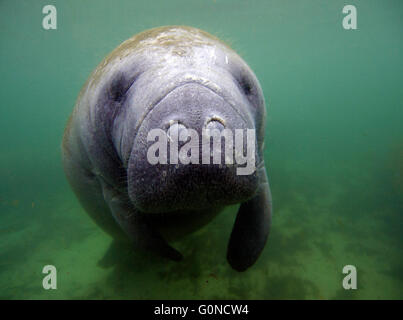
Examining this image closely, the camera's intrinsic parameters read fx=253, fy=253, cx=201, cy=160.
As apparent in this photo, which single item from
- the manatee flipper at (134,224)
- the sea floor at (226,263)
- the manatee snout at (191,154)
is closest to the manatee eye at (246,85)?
the manatee snout at (191,154)

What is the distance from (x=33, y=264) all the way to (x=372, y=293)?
16.3 ft

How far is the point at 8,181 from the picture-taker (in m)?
9.73

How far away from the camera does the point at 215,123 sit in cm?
110

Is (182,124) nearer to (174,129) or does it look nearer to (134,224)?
(174,129)

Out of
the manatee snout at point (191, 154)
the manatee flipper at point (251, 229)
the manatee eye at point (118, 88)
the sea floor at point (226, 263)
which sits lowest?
the sea floor at point (226, 263)

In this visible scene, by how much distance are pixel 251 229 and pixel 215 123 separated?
1484 millimetres

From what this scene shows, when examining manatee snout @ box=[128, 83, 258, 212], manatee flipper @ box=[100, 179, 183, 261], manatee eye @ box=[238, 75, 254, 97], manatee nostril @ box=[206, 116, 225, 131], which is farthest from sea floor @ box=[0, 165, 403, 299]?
manatee nostril @ box=[206, 116, 225, 131]

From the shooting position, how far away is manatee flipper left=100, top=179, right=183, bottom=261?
213 cm

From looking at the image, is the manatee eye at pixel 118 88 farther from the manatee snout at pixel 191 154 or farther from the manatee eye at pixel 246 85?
the manatee eye at pixel 246 85

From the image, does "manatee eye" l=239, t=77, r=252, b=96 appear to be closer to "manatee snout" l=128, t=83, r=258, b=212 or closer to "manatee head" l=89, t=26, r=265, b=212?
"manatee head" l=89, t=26, r=265, b=212

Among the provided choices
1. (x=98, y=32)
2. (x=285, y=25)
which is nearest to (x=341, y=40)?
(x=285, y=25)

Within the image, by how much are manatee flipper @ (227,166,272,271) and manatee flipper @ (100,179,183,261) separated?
2.21 feet

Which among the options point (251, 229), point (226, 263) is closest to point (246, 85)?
point (251, 229)

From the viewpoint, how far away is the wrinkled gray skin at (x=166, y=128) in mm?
1153
